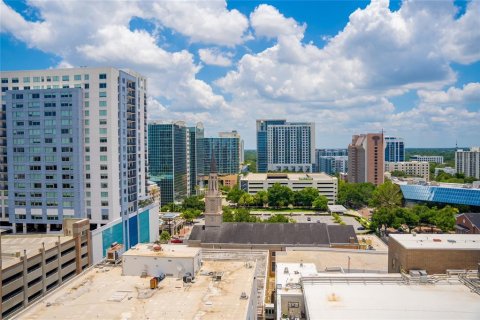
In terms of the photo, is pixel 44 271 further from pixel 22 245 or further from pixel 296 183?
pixel 296 183

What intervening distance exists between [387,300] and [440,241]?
1380cm

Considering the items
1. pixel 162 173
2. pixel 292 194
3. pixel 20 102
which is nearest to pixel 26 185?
pixel 20 102

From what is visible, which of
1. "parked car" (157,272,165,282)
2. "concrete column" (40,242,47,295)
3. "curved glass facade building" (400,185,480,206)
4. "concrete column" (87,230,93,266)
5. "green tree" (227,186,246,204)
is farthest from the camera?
"green tree" (227,186,246,204)

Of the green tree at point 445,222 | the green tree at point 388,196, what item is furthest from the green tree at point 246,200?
the green tree at point 445,222

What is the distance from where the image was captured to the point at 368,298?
3102 centimetres

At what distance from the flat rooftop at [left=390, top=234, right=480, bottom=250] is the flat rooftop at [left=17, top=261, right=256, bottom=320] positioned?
1545cm

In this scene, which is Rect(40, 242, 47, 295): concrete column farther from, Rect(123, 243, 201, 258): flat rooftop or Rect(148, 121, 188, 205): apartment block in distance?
Rect(148, 121, 188, 205): apartment block in distance

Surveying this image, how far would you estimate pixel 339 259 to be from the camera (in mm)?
52594

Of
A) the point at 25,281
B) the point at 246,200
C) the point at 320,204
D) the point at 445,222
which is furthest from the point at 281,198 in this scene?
the point at 25,281

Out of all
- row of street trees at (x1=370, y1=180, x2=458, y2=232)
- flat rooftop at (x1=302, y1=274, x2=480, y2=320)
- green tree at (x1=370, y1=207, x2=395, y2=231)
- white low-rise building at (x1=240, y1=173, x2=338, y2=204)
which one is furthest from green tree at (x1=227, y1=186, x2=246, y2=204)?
flat rooftop at (x1=302, y1=274, x2=480, y2=320)

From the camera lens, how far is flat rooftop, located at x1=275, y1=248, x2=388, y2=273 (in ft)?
161

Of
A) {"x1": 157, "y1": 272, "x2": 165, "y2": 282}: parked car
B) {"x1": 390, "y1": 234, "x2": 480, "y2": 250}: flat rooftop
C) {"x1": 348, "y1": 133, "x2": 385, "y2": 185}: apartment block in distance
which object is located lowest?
{"x1": 157, "y1": 272, "x2": 165, "y2": 282}: parked car

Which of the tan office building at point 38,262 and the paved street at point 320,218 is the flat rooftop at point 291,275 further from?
the paved street at point 320,218

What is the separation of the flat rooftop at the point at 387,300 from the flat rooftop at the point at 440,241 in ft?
16.8
